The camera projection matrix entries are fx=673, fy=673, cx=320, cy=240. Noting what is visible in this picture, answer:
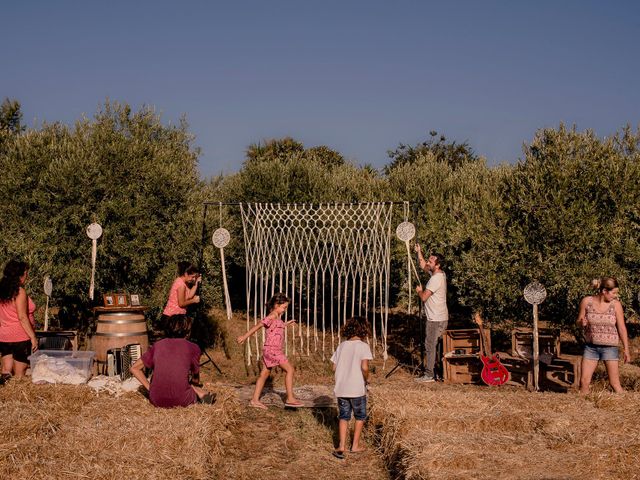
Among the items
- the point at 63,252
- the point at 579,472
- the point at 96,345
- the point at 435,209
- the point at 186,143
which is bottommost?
the point at 579,472

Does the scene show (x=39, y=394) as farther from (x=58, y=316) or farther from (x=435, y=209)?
(x=435, y=209)

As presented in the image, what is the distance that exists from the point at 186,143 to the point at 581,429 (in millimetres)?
11368

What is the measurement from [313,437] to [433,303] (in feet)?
12.2

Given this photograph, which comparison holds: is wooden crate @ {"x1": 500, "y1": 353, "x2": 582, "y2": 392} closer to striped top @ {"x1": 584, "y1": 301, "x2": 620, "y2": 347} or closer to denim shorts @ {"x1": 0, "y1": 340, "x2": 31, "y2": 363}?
striped top @ {"x1": 584, "y1": 301, "x2": 620, "y2": 347}

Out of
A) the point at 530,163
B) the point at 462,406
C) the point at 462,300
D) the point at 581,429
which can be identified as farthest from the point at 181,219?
the point at 581,429

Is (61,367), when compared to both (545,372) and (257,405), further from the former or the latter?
(545,372)

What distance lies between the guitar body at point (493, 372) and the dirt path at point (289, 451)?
10.00 feet

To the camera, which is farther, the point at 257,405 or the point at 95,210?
the point at 95,210

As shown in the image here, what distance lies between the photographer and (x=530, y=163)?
1197 cm

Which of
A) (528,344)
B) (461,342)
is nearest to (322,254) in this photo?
(461,342)

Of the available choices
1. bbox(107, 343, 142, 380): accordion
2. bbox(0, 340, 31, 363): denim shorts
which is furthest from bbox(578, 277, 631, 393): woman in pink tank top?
bbox(0, 340, 31, 363): denim shorts

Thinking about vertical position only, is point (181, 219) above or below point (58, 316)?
above

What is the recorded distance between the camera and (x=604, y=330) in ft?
27.3

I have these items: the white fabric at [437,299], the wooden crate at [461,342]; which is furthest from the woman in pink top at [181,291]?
the wooden crate at [461,342]
